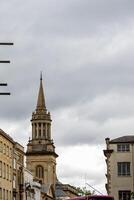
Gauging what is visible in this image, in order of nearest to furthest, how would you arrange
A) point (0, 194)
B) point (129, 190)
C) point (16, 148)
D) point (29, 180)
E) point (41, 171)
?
point (129, 190), point (0, 194), point (16, 148), point (29, 180), point (41, 171)

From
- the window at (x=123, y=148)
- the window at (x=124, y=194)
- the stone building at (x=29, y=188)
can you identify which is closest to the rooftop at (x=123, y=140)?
the window at (x=123, y=148)

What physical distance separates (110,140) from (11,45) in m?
60.2

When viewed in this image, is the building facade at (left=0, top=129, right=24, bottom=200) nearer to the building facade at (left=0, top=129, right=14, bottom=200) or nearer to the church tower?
the building facade at (left=0, top=129, right=14, bottom=200)

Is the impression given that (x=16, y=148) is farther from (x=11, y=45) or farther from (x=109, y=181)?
(x=11, y=45)

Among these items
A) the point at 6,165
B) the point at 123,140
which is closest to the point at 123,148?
the point at 123,140

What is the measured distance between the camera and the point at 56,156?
197500 mm

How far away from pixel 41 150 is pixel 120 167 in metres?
109

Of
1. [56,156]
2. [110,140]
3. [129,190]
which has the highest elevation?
[56,156]

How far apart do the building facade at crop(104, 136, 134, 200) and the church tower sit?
3981 inches

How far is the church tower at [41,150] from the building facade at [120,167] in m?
101

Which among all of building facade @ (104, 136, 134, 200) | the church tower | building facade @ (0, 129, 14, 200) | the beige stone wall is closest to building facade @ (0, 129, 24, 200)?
building facade @ (0, 129, 14, 200)

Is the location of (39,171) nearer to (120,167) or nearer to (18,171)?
(18,171)

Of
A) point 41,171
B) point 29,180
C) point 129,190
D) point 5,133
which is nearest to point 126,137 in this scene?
point 129,190

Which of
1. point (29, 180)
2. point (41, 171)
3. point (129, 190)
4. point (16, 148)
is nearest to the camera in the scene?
point (129, 190)
